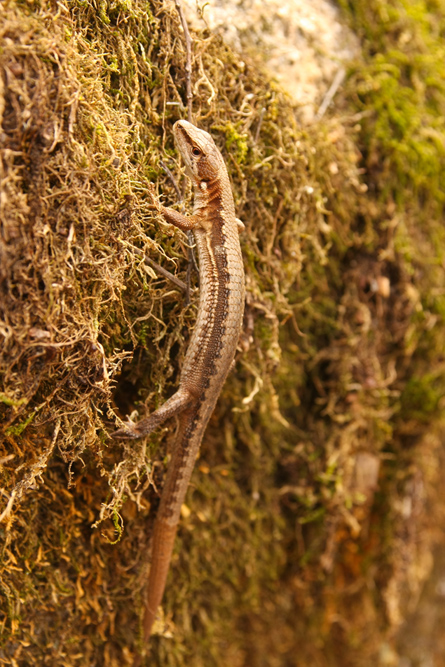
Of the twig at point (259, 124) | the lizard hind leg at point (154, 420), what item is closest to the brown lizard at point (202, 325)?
the lizard hind leg at point (154, 420)

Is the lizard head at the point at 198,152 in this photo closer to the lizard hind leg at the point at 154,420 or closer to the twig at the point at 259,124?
the twig at the point at 259,124

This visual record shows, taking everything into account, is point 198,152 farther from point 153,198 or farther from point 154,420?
point 154,420

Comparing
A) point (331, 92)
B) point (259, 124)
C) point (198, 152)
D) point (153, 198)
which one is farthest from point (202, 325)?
point (331, 92)

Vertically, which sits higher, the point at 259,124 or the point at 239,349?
the point at 259,124

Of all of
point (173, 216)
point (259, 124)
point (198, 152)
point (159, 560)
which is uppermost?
point (259, 124)

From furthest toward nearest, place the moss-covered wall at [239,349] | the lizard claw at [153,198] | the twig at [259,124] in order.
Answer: the twig at [259,124] < the lizard claw at [153,198] < the moss-covered wall at [239,349]

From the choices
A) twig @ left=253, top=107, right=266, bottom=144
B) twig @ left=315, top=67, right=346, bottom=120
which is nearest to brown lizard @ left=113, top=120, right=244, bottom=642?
twig @ left=253, top=107, right=266, bottom=144

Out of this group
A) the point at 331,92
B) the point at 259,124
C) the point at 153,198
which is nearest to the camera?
the point at 153,198
